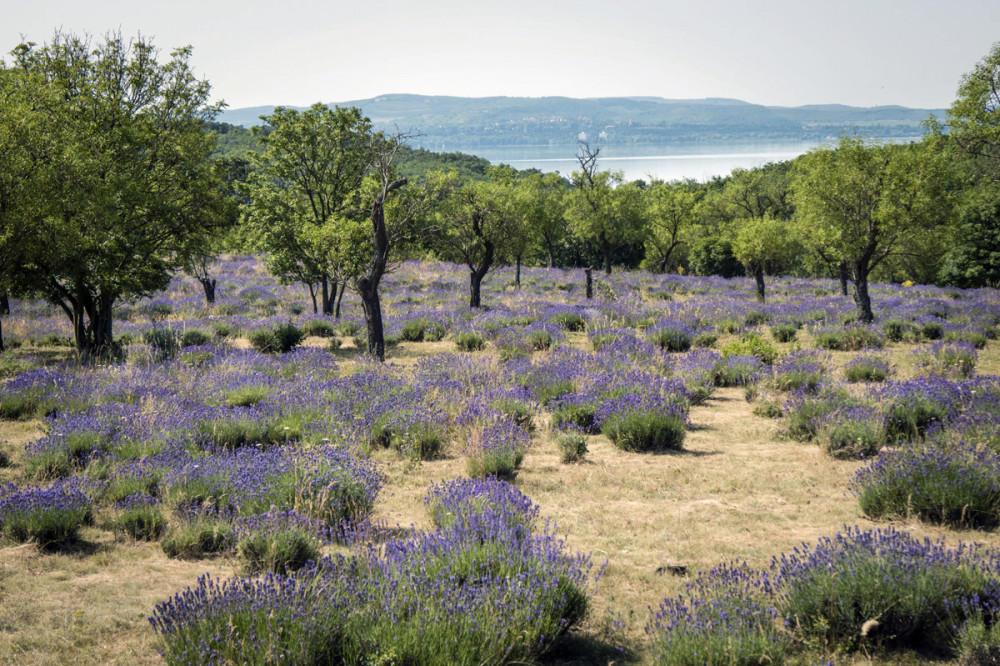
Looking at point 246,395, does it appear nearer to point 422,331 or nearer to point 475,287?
point 422,331

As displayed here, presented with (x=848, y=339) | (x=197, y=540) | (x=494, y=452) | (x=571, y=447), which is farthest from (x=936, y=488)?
(x=848, y=339)

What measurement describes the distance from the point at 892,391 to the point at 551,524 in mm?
6188

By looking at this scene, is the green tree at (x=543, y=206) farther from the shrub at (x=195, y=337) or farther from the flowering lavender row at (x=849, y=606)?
the flowering lavender row at (x=849, y=606)

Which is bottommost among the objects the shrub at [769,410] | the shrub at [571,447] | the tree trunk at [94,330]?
the shrub at [769,410]

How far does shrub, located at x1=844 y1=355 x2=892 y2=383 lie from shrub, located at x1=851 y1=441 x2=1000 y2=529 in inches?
240

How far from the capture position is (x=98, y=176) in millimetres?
12570

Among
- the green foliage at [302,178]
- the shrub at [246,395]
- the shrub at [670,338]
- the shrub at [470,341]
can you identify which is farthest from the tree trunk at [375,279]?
the shrub at [670,338]

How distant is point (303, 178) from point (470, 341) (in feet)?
26.5

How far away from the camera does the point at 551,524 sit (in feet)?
19.4

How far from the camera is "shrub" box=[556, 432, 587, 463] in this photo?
7.93 m

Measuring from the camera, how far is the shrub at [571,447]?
312 inches

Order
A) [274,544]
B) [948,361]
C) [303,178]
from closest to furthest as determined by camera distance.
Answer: [274,544]
[948,361]
[303,178]

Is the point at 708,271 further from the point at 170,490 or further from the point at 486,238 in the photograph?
the point at 170,490

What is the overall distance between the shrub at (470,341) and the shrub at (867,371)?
28.5ft
